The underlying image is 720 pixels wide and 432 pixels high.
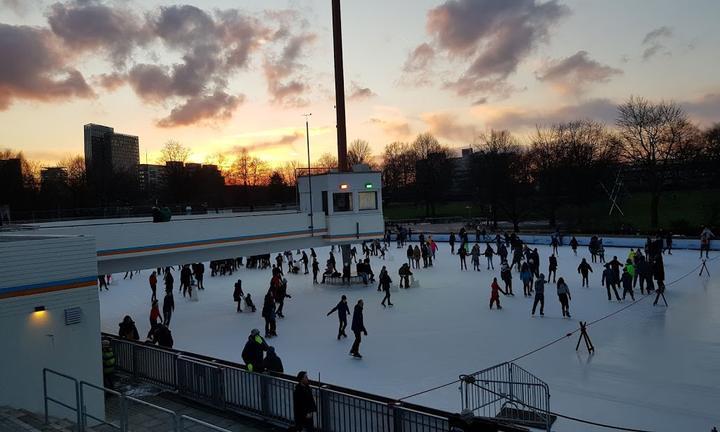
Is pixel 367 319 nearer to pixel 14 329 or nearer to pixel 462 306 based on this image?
pixel 462 306

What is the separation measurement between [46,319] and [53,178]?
75.1 metres

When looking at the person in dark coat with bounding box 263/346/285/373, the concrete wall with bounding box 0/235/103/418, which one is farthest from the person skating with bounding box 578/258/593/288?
the concrete wall with bounding box 0/235/103/418

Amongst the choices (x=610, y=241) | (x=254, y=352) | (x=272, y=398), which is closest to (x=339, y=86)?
(x=610, y=241)

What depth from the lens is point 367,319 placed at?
20031 millimetres

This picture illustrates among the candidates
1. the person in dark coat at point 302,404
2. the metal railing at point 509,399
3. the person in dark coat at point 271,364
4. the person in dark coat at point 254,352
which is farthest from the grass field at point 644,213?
the person in dark coat at point 302,404

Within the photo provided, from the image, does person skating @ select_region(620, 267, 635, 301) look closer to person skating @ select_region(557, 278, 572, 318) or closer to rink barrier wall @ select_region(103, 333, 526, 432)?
person skating @ select_region(557, 278, 572, 318)

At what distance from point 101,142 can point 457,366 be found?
112 meters

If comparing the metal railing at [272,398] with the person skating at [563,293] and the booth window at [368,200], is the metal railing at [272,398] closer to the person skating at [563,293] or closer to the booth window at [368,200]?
the person skating at [563,293]

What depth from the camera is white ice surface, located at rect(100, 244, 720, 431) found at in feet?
36.3

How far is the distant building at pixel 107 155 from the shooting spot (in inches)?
2773

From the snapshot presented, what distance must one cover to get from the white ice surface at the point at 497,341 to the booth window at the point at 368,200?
5542 mm

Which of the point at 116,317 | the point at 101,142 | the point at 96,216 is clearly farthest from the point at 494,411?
the point at 101,142

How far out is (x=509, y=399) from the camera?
30.9ft

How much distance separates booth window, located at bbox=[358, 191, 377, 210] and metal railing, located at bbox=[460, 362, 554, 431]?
742 inches
